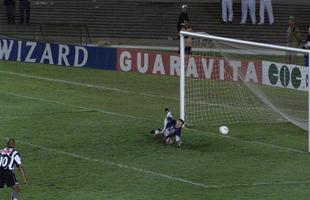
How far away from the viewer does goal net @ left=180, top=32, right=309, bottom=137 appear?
22641 mm

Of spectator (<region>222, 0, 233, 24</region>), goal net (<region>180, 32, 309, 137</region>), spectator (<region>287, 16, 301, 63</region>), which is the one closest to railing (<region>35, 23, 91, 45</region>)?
spectator (<region>222, 0, 233, 24</region>)

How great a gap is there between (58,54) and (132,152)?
16.2 meters

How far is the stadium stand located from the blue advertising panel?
236 inches

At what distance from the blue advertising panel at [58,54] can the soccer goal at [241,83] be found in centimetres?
750

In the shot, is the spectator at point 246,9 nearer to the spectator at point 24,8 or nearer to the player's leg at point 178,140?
the spectator at point 24,8

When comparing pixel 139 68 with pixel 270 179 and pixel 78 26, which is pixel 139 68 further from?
pixel 270 179

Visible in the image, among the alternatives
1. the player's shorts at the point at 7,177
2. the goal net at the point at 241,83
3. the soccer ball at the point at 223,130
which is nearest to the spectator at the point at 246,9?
the goal net at the point at 241,83

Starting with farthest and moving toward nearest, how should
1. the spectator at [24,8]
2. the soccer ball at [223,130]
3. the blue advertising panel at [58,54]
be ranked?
the spectator at [24,8]
the blue advertising panel at [58,54]
the soccer ball at [223,130]

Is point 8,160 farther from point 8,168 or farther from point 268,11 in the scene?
point 268,11

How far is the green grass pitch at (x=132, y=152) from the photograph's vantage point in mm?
16656

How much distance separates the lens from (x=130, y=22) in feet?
152

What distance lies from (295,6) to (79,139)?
29460 mm

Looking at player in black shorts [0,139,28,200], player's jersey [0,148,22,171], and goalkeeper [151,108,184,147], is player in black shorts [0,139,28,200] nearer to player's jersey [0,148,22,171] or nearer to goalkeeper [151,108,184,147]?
player's jersey [0,148,22,171]

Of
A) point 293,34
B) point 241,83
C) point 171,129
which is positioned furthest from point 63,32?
point 171,129
